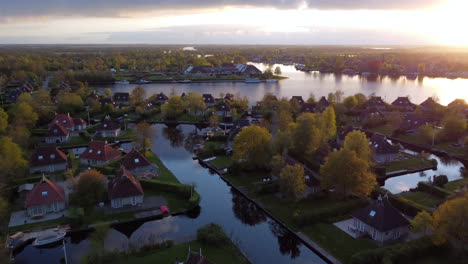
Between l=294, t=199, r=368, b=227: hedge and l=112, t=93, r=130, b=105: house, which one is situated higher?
l=112, t=93, r=130, b=105: house

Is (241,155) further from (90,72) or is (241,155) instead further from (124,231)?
(90,72)

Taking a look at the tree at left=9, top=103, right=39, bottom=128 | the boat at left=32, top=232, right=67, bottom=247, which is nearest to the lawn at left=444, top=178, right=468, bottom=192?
the boat at left=32, top=232, right=67, bottom=247

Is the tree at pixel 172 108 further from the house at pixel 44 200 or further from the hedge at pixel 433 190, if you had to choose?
the hedge at pixel 433 190

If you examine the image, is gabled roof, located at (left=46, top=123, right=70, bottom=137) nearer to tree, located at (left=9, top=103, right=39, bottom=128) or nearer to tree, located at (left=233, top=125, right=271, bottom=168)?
tree, located at (left=9, top=103, right=39, bottom=128)

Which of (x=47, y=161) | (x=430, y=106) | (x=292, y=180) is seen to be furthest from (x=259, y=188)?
(x=430, y=106)

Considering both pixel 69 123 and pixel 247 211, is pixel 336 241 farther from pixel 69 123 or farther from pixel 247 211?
pixel 69 123
